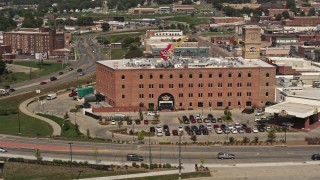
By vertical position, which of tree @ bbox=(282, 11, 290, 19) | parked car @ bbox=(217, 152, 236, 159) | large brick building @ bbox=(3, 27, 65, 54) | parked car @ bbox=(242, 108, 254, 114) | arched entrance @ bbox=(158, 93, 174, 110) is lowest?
parked car @ bbox=(217, 152, 236, 159)

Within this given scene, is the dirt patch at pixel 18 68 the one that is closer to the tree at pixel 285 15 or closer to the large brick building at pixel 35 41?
the large brick building at pixel 35 41

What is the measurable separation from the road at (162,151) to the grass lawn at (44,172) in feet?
8.12

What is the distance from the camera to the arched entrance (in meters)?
68.6

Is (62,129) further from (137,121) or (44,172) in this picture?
(44,172)

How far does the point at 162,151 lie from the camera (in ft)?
165

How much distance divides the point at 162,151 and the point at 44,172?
946 cm

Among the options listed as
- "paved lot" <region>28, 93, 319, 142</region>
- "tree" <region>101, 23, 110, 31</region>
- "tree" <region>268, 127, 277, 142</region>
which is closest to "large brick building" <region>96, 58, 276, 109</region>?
"paved lot" <region>28, 93, 319, 142</region>

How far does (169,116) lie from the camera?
6538 centimetres

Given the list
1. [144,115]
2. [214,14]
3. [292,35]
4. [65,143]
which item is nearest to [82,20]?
[214,14]

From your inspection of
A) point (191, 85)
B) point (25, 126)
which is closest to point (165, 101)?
point (191, 85)

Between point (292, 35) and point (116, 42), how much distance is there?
121 ft

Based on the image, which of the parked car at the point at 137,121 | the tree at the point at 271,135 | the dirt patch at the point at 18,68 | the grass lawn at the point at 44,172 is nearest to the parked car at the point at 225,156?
the tree at the point at 271,135

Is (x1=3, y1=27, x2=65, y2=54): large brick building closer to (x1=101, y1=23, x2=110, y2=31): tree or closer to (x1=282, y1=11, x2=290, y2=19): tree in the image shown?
(x1=101, y1=23, x2=110, y2=31): tree

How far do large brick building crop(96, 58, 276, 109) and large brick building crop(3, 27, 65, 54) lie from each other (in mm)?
56285
